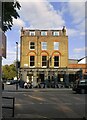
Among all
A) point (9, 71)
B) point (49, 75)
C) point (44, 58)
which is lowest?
point (49, 75)

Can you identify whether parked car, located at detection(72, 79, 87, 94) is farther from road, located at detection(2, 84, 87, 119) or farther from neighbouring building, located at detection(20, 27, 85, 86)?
neighbouring building, located at detection(20, 27, 85, 86)

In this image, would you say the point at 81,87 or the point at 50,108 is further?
the point at 81,87

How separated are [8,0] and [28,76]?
52.9 metres

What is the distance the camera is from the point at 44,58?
63312 millimetres

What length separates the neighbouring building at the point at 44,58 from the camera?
62.6 meters

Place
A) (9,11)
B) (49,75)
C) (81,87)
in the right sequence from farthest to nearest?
(49,75), (81,87), (9,11)

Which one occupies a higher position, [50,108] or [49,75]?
[49,75]

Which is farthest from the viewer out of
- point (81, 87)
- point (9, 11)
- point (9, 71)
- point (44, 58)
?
point (9, 71)

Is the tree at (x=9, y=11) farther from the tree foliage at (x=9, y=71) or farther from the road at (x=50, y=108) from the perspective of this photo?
the tree foliage at (x=9, y=71)

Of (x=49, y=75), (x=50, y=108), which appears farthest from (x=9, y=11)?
(x=49, y=75)

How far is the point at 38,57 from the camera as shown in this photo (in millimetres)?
63031

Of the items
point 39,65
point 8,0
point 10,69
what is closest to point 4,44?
point 8,0

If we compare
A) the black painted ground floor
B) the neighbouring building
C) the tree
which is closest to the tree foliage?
the black painted ground floor

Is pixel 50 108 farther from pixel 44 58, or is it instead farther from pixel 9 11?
pixel 44 58
